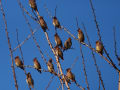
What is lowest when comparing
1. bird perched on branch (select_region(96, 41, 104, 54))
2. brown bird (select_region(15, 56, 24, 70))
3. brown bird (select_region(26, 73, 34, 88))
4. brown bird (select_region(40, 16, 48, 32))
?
bird perched on branch (select_region(96, 41, 104, 54))

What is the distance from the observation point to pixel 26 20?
3396 mm

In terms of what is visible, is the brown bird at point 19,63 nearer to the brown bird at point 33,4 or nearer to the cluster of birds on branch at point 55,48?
the cluster of birds on branch at point 55,48

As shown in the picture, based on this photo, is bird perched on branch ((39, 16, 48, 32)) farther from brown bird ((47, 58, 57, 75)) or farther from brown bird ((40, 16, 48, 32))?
brown bird ((47, 58, 57, 75))

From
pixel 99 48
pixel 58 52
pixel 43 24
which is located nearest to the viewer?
pixel 99 48

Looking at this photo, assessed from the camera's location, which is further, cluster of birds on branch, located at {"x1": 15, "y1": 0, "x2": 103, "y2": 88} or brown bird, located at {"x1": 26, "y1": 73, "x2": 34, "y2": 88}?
brown bird, located at {"x1": 26, "y1": 73, "x2": 34, "y2": 88}

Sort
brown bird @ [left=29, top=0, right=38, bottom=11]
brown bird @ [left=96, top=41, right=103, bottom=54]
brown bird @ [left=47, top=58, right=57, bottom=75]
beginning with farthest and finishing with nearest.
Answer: brown bird @ [left=29, top=0, right=38, bottom=11], brown bird @ [left=47, top=58, right=57, bottom=75], brown bird @ [left=96, top=41, right=103, bottom=54]

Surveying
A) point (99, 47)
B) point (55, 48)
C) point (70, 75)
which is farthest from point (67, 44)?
point (99, 47)

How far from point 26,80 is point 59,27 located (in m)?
0.81

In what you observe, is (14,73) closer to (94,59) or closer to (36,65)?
(36,65)

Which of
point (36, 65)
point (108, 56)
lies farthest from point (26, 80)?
point (108, 56)

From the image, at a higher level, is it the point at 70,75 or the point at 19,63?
the point at 19,63

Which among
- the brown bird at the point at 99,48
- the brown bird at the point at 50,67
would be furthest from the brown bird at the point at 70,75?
the brown bird at the point at 99,48

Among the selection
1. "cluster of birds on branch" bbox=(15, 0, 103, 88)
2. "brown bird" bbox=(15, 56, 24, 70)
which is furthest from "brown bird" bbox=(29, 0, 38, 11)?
"brown bird" bbox=(15, 56, 24, 70)

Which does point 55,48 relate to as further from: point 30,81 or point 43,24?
point 30,81
